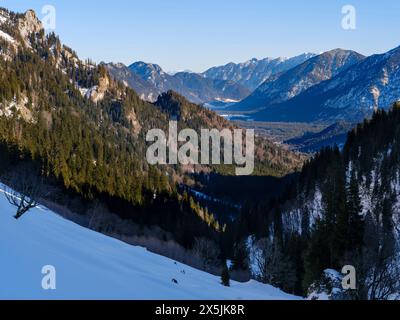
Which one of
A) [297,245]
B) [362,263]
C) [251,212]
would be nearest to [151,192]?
[251,212]

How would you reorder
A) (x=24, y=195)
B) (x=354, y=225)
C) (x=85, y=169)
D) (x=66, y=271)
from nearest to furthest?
(x=66, y=271), (x=24, y=195), (x=354, y=225), (x=85, y=169)

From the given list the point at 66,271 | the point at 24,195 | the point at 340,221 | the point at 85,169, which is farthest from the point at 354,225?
the point at 85,169

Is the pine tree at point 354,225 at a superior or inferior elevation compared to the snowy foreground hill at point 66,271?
inferior

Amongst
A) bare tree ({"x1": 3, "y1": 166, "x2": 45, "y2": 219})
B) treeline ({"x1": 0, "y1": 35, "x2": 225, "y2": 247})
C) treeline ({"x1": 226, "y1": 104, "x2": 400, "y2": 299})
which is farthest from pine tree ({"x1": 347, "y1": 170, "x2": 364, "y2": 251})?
treeline ({"x1": 0, "y1": 35, "x2": 225, "y2": 247})

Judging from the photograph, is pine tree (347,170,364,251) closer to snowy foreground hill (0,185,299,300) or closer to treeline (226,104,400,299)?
treeline (226,104,400,299)

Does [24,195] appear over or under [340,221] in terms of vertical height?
over

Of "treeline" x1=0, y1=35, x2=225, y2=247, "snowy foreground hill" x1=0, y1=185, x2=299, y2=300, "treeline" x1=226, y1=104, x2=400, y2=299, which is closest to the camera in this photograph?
"snowy foreground hill" x1=0, y1=185, x2=299, y2=300

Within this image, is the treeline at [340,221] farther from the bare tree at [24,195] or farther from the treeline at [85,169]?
the bare tree at [24,195]

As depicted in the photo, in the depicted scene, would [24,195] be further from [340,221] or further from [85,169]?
[85,169]

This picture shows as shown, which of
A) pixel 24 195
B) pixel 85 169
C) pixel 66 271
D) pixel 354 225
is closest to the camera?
pixel 66 271

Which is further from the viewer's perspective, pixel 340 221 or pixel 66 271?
pixel 340 221

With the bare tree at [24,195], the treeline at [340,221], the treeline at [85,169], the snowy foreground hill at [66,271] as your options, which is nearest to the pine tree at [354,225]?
the treeline at [340,221]

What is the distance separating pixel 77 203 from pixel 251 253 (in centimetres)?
4649
